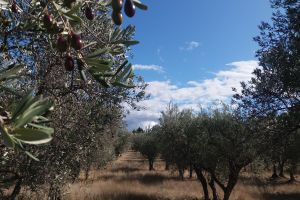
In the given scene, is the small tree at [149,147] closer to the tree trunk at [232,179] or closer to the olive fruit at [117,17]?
the tree trunk at [232,179]

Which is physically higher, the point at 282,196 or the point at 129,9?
the point at 129,9

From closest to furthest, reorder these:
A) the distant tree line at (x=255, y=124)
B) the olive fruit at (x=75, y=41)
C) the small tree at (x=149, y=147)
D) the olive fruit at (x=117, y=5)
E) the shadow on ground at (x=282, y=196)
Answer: the olive fruit at (x=117, y=5), the olive fruit at (x=75, y=41), the distant tree line at (x=255, y=124), the shadow on ground at (x=282, y=196), the small tree at (x=149, y=147)

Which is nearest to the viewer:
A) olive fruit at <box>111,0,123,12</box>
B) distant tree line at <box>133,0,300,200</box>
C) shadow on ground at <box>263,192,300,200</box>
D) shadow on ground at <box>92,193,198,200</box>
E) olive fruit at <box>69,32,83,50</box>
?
olive fruit at <box>111,0,123,12</box>

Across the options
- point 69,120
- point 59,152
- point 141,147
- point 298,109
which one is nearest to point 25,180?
point 59,152

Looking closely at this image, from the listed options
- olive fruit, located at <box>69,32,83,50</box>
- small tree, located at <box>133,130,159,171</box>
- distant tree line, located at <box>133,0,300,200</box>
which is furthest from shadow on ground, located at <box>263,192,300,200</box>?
olive fruit, located at <box>69,32,83,50</box>

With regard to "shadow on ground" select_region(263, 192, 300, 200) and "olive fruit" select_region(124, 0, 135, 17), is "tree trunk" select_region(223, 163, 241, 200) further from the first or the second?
"olive fruit" select_region(124, 0, 135, 17)

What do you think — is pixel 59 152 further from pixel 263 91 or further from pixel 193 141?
pixel 193 141

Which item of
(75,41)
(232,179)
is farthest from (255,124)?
(75,41)

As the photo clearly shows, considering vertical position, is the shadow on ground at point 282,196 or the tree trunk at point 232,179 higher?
the tree trunk at point 232,179

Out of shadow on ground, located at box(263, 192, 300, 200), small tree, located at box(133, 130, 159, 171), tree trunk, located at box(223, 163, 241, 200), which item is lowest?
shadow on ground, located at box(263, 192, 300, 200)

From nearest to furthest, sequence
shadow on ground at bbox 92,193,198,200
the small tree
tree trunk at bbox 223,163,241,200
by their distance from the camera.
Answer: tree trunk at bbox 223,163,241,200 → shadow on ground at bbox 92,193,198,200 → the small tree

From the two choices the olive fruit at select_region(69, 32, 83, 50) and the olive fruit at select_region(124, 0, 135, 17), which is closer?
the olive fruit at select_region(124, 0, 135, 17)

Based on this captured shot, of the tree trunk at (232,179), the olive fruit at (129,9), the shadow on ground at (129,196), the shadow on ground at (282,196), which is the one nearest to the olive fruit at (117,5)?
the olive fruit at (129,9)

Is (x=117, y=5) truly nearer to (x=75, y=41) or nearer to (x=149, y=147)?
(x=75, y=41)
